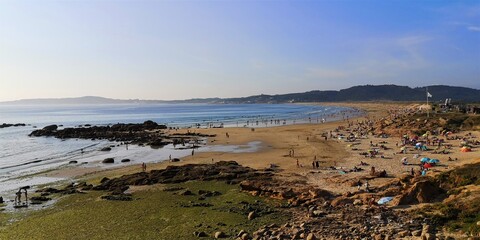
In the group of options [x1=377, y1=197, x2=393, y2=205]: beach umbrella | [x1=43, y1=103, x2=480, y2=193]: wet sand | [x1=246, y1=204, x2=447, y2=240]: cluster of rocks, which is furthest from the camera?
[x1=43, y1=103, x2=480, y2=193]: wet sand

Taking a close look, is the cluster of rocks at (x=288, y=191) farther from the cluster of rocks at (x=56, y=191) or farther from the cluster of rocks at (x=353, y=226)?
the cluster of rocks at (x=56, y=191)

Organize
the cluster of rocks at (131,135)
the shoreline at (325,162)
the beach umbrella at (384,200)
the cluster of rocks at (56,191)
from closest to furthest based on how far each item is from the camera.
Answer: the beach umbrella at (384,200) → the shoreline at (325,162) → the cluster of rocks at (56,191) → the cluster of rocks at (131,135)

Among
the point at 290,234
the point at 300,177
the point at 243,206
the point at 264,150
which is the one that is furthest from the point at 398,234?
the point at 264,150

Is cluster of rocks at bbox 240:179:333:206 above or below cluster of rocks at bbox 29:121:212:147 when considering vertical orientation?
above

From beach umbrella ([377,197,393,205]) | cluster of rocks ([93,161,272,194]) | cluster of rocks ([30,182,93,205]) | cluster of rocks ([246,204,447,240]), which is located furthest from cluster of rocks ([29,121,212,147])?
cluster of rocks ([246,204,447,240])

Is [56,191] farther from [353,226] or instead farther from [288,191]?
[353,226]

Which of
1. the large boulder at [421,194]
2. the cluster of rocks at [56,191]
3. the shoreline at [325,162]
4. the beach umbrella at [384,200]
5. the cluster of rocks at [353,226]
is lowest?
the cluster of rocks at [56,191]

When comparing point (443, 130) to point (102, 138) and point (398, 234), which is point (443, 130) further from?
point (102, 138)

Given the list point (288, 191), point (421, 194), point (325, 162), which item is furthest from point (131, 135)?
Result: point (421, 194)

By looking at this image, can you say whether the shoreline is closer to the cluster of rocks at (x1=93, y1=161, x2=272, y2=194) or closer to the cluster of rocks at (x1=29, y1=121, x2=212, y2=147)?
the cluster of rocks at (x1=93, y1=161, x2=272, y2=194)

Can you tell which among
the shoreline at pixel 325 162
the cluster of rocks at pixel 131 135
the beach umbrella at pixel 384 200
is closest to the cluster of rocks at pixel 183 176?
the shoreline at pixel 325 162

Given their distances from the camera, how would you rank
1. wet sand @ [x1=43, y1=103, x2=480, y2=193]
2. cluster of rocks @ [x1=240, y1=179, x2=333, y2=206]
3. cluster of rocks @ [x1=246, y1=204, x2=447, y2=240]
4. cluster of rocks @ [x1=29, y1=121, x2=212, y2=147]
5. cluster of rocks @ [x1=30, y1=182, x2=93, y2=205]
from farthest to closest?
cluster of rocks @ [x1=29, y1=121, x2=212, y2=147] < wet sand @ [x1=43, y1=103, x2=480, y2=193] < cluster of rocks @ [x1=30, y1=182, x2=93, y2=205] < cluster of rocks @ [x1=240, y1=179, x2=333, y2=206] < cluster of rocks @ [x1=246, y1=204, x2=447, y2=240]

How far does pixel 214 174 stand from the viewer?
3039 cm

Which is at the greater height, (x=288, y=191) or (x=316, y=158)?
(x=288, y=191)
